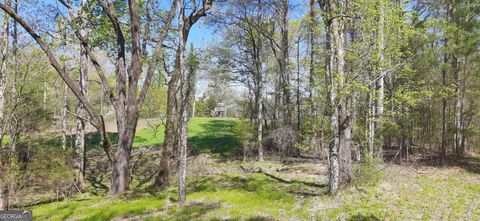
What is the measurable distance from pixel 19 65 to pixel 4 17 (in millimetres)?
1803

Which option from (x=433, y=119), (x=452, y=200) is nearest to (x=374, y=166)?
(x=452, y=200)

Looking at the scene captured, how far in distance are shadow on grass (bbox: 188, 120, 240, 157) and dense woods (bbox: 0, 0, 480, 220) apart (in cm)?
27

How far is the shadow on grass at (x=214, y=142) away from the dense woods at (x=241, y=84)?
0.27m

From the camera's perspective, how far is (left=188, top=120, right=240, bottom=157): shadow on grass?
2309 cm

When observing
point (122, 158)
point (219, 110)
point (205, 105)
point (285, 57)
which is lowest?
point (122, 158)

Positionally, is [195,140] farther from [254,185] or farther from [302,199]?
[302,199]

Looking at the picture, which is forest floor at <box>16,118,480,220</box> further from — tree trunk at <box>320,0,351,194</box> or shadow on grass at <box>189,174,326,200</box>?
tree trunk at <box>320,0,351,194</box>

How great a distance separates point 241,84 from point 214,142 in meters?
5.04

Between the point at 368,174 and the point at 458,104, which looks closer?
the point at 368,174

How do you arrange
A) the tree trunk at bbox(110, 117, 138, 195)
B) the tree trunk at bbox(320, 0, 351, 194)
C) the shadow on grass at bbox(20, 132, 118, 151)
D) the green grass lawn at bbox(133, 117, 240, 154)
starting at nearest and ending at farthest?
the tree trunk at bbox(320, 0, 351, 194), the tree trunk at bbox(110, 117, 138, 195), the shadow on grass at bbox(20, 132, 118, 151), the green grass lawn at bbox(133, 117, 240, 154)

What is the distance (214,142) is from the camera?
25922mm

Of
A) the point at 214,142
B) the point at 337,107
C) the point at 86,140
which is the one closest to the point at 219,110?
the point at 214,142

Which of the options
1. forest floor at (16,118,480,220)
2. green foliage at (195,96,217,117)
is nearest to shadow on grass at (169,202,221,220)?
forest floor at (16,118,480,220)

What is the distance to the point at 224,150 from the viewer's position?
76.6ft
